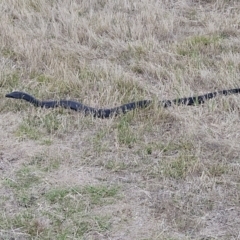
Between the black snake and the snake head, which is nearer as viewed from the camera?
the black snake

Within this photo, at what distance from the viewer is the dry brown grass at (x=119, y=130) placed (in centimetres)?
348

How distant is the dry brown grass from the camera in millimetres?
3479

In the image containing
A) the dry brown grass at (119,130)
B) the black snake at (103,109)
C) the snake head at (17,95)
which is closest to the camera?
the dry brown grass at (119,130)

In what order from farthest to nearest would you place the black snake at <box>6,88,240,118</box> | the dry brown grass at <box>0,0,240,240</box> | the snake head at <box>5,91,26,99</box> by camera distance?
the snake head at <box>5,91,26,99</box> < the black snake at <box>6,88,240,118</box> < the dry brown grass at <box>0,0,240,240</box>

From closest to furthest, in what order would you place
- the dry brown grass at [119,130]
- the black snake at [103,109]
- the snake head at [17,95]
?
the dry brown grass at [119,130], the black snake at [103,109], the snake head at [17,95]

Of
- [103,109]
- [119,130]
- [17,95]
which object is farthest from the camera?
[17,95]

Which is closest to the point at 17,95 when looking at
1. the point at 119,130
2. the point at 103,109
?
the point at 103,109

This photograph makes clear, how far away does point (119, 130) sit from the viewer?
4.62m

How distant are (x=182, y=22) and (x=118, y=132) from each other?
335cm

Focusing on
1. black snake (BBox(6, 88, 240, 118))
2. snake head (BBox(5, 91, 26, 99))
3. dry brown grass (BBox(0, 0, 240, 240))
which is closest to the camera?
dry brown grass (BBox(0, 0, 240, 240))

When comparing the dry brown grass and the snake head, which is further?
the snake head

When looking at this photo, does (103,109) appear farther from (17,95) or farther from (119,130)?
(17,95)

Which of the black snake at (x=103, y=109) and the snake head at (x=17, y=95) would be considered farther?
the snake head at (x=17, y=95)

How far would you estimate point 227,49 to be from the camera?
21.4ft
